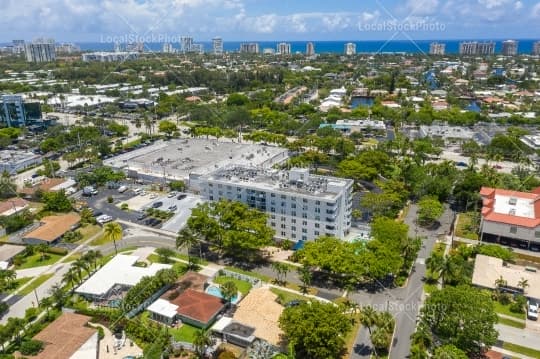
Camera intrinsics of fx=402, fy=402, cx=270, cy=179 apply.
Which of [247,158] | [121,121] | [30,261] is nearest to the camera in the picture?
[30,261]

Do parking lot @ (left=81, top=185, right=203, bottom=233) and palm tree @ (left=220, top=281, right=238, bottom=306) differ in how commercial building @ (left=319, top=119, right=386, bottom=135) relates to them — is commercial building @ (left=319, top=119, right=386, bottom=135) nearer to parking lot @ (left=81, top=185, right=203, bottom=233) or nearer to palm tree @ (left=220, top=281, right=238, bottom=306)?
parking lot @ (left=81, top=185, right=203, bottom=233)

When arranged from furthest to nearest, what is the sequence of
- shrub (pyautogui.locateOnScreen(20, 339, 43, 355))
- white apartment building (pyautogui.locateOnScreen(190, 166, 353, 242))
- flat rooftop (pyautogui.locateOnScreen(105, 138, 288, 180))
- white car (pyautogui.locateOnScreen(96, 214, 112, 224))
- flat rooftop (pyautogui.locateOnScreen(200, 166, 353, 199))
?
flat rooftop (pyautogui.locateOnScreen(105, 138, 288, 180)), white car (pyautogui.locateOnScreen(96, 214, 112, 224)), flat rooftop (pyautogui.locateOnScreen(200, 166, 353, 199)), white apartment building (pyautogui.locateOnScreen(190, 166, 353, 242)), shrub (pyautogui.locateOnScreen(20, 339, 43, 355))

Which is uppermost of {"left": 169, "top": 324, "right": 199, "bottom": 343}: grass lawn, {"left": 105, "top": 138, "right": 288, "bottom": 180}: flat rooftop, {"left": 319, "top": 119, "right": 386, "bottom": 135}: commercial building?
{"left": 319, "top": 119, "right": 386, "bottom": 135}: commercial building

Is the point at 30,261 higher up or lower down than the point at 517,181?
lower down

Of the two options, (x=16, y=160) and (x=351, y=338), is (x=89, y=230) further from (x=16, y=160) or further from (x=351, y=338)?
(x=351, y=338)

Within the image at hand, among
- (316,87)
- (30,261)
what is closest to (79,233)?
(30,261)

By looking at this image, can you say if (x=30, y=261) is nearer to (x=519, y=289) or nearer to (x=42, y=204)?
(x=42, y=204)

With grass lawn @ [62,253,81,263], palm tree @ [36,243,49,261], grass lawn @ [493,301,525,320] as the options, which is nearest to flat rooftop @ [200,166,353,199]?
grass lawn @ [62,253,81,263]
